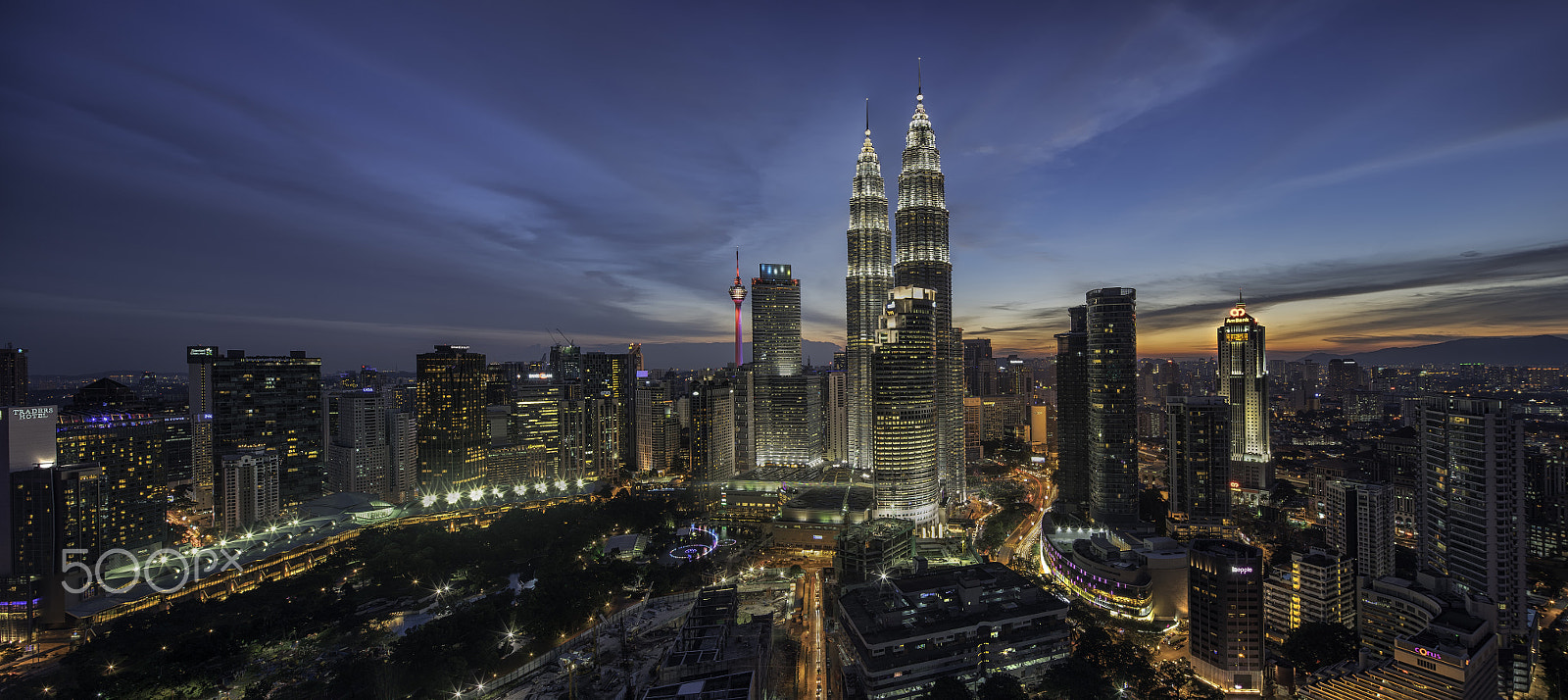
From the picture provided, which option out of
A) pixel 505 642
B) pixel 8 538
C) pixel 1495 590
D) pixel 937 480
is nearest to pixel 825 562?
pixel 937 480

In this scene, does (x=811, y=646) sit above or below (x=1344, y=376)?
below

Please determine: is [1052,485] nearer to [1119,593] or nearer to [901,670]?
[1119,593]

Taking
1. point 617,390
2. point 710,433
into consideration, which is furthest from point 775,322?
point 617,390

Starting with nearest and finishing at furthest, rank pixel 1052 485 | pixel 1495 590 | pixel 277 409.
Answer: pixel 1495 590, pixel 277 409, pixel 1052 485

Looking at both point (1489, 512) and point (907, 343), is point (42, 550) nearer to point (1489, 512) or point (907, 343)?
point (907, 343)

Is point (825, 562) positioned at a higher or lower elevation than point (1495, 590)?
lower

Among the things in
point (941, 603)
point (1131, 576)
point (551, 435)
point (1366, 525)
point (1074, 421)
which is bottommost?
point (1131, 576)
